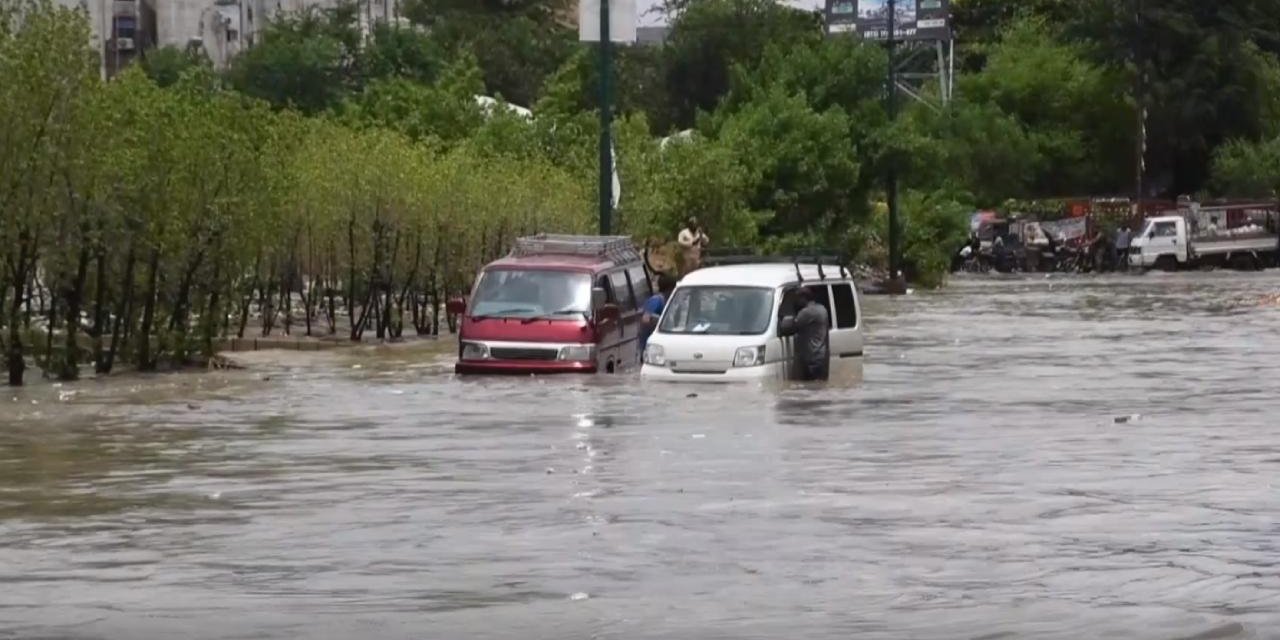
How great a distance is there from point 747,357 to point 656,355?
103 cm

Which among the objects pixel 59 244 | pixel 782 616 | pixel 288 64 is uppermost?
pixel 288 64

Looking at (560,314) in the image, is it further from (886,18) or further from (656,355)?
(886,18)

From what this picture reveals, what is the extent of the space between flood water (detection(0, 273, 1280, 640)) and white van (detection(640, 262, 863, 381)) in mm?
532

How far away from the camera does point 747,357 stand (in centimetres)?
2797

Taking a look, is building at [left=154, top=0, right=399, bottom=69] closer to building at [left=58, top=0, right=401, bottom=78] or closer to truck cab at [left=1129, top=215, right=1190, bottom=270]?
building at [left=58, top=0, right=401, bottom=78]

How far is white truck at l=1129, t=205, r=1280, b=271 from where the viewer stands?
81.2m

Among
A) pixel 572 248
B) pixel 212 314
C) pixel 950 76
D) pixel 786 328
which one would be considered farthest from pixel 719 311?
pixel 950 76

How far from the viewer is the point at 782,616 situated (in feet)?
39.3

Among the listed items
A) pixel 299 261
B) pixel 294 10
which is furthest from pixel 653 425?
pixel 294 10

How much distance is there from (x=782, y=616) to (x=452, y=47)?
3521 inches

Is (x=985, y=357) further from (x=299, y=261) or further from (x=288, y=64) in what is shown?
(x=288, y=64)

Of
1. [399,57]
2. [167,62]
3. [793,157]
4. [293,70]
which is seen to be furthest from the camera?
[399,57]

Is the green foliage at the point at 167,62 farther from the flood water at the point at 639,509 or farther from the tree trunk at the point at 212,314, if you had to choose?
the flood water at the point at 639,509

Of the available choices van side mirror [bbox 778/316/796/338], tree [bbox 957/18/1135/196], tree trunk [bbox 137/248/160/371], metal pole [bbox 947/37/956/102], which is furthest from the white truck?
van side mirror [bbox 778/316/796/338]
